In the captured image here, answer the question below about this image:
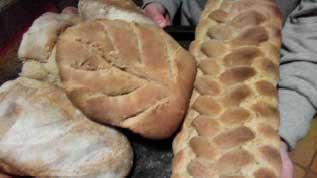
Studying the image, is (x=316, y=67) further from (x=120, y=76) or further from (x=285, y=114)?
(x=120, y=76)

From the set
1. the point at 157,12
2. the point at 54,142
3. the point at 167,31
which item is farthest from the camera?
the point at 157,12

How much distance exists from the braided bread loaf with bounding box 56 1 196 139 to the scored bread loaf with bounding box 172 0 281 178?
0.12 ft

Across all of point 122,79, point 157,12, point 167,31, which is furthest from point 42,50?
point 157,12

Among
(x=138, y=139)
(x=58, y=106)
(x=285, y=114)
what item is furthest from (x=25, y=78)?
(x=285, y=114)

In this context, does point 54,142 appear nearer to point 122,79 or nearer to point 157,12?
→ point 122,79

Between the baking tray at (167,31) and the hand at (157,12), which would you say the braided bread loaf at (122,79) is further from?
the hand at (157,12)

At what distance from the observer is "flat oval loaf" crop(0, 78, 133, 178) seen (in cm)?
62

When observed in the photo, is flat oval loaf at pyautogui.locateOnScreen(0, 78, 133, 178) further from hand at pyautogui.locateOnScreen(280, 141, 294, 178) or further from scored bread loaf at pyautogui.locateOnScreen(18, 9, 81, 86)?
hand at pyautogui.locateOnScreen(280, 141, 294, 178)

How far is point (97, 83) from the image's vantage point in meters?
0.62

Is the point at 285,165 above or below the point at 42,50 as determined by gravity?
below

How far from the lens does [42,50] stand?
67 cm

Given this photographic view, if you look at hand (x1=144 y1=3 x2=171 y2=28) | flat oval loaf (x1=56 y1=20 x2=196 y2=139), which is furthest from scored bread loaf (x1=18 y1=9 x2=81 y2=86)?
hand (x1=144 y1=3 x2=171 y2=28)

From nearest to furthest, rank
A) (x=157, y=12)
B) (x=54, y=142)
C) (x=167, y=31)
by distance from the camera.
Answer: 1. (x=54, y=142)
2. (x=167, y=31)
3. (x=157, y=12)

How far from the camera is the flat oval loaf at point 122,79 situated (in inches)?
24.5
